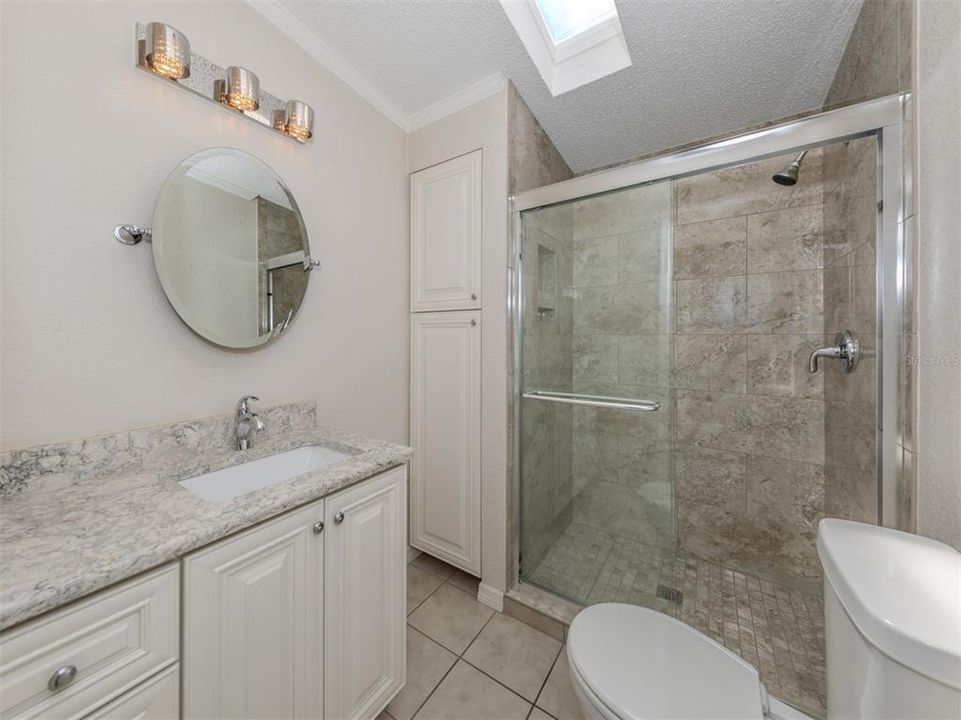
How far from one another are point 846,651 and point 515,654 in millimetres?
1138

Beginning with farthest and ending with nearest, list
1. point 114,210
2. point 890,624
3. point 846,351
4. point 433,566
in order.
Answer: point 433,566 → point 846,351 → point 114,210 → point 890,624

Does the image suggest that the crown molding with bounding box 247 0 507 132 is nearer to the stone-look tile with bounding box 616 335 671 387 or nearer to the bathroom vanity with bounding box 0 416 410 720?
the stone-look tile with bounding box 616 335 671 387

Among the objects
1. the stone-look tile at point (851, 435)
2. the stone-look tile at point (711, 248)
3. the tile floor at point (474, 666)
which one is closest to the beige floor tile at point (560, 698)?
the tile floor at point (474, 666)

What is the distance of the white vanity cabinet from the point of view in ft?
2.14

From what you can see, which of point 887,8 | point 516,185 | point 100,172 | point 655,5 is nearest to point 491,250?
point 516,185

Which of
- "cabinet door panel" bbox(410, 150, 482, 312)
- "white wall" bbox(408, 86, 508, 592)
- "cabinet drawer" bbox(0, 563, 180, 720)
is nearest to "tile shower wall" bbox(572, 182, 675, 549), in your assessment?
"white wall" bbox(408, 86, 508, 592)

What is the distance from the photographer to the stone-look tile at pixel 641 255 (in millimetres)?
1389

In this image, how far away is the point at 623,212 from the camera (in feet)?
4.76

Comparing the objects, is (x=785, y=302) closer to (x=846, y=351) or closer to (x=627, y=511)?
(x=846, y=351)

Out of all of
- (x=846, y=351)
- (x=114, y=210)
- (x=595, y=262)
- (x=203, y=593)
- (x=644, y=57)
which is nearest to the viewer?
(x=203, y=593)

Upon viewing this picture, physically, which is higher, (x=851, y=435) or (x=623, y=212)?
(x=623, y=212)

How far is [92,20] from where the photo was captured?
88cm

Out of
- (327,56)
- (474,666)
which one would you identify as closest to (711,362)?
(474,666)

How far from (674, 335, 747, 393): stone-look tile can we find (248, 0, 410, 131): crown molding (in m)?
1.97
